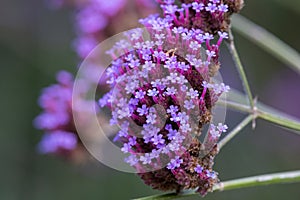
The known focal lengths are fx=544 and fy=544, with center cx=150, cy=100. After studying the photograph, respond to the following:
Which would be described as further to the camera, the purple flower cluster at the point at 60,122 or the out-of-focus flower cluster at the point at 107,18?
the out-of-focus flower cluster at the point at 107,18

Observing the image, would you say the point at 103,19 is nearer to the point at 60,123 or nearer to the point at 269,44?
the point at 60,123

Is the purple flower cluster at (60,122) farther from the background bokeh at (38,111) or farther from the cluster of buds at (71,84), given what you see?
the background bokeh at (38,111)

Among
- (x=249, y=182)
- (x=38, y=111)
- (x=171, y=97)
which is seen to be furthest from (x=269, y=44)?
(x=38, y=111)

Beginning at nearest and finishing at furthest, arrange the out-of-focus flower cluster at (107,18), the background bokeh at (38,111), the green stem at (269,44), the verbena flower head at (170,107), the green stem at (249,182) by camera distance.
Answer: the verbena flower head at (170,107), the green stem at (249,182), the green stem at (269,44), the out-of-focus flower cluster at (107,18), the background bokeh at (38,111)

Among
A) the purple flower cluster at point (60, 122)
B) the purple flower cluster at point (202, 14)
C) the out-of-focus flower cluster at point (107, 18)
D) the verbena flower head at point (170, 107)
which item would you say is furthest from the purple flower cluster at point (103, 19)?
the verbena flower head at point (170, 107)

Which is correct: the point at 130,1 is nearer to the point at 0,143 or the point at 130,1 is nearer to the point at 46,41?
the point at 46,41

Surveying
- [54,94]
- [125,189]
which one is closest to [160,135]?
[54,94]

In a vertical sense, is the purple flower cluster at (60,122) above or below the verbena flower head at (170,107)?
above
